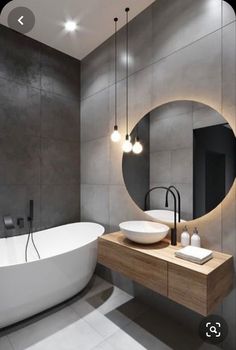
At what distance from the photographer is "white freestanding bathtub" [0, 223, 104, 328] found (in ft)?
5.18

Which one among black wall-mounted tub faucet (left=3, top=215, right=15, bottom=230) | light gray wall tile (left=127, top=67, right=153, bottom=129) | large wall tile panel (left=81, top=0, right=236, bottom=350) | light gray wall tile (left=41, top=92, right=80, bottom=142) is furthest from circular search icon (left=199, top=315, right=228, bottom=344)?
light gray wall tile (left=41, top=92, right=80, bottom=142)

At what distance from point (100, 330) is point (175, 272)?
97 centimetres

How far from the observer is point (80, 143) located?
3.09 meters

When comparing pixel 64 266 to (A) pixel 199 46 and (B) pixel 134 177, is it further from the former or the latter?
(A) pixel 199 46

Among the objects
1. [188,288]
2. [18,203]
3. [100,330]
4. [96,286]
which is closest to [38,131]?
[18,203]

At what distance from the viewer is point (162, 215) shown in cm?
197

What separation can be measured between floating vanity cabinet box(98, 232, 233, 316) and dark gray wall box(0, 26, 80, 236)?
1.33 metres

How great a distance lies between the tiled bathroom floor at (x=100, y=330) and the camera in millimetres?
1573

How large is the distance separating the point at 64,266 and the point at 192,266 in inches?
45.8

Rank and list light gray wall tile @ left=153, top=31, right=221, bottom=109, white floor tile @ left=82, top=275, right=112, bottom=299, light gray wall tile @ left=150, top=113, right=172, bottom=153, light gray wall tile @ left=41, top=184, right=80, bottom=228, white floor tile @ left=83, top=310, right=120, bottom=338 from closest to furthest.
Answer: light gray wall tile @ left=153, top=31, right=221, bottom=109, white floor tile @ left=83, top=310, right=120, bottom=338, light gray wall tile @ left=150, top=113, right=172, bottom=153, white floor tile @ left=82, top=275, right=112, bottom=299, light gray wall tile @ left=41, top=184, right=80, bottom=228

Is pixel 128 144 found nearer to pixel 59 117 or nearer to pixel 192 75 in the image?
pixel 192 75

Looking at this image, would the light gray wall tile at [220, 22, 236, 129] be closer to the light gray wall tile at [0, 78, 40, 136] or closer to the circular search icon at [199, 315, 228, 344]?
the circular search icon at [199, 315, 228, 344]

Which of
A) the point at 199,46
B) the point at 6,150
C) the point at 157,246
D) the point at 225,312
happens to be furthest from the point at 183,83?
the point at 6,150

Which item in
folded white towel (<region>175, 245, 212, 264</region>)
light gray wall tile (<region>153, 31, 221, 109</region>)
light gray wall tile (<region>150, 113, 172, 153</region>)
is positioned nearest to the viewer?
folded white towel (<region>175, 245, 212, 264</region>)
